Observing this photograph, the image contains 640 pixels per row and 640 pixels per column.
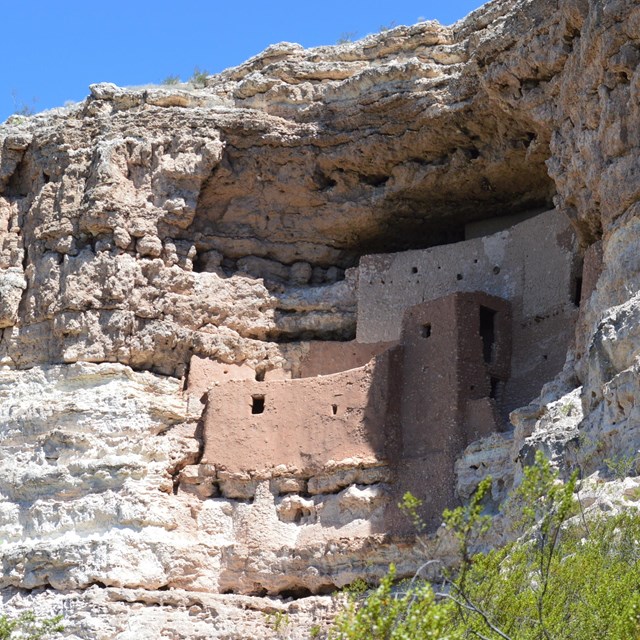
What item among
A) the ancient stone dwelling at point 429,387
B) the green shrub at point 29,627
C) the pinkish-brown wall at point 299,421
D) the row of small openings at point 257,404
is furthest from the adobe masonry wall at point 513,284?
the green shrub at point 29,627

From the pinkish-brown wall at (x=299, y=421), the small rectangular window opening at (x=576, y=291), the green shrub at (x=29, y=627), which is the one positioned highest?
the small rectangular window opening at (x=576, y=291)

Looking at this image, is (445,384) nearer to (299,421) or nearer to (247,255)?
(299,421)

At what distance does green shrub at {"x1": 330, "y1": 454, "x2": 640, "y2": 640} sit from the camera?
434 inches

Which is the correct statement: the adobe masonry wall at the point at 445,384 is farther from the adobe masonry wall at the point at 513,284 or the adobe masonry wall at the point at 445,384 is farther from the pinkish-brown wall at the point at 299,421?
the pinkish-brown wall at the point at 299,421

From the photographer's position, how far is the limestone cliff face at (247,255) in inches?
760

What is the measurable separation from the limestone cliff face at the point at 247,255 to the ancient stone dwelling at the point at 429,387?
0.33m

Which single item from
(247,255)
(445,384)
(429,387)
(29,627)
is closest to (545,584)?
(29,627)

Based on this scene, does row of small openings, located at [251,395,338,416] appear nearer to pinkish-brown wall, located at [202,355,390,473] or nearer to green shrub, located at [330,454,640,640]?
pinkish-brown wall, located at [202,355,390,473]

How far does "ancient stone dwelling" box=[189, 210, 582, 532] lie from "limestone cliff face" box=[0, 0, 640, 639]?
0.33 m

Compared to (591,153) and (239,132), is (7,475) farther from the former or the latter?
(591,153)

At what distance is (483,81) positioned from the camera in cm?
2095

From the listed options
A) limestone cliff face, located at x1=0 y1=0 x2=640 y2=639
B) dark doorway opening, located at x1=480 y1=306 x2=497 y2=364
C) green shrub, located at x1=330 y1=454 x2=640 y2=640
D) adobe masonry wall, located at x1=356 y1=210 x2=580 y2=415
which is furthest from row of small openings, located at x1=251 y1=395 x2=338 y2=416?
green shrub, located at x1=330 y1=454 x2=640 y2=640

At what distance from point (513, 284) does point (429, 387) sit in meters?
2.10

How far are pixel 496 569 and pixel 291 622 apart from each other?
6.61 m
